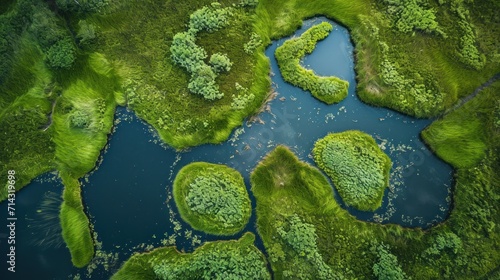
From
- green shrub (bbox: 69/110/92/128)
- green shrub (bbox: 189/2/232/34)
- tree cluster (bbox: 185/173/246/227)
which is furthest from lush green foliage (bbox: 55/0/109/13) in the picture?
tree cluster (bbox: 185/173/246/227)

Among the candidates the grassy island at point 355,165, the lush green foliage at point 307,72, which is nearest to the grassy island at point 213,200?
the grassy island at point 355,165

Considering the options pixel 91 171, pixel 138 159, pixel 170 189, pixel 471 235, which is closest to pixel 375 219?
pixel 471 235

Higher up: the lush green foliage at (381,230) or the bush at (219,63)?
the bush at (219,63)

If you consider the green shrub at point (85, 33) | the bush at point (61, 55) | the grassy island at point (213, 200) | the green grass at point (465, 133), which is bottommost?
the grassy island at point (213, 200)

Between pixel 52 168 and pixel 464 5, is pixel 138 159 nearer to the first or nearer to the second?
pixel 52 168

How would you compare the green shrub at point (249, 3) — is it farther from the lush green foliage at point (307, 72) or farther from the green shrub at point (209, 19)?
the lush green foliage at point (307, 72)

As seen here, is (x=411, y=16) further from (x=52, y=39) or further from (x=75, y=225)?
(x=75, y=225)

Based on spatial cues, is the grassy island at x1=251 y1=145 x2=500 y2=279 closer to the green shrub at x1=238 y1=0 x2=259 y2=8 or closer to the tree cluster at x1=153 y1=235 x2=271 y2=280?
the tree cluster at x1=153 y1=235 x2=271 y2=280
